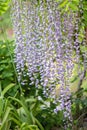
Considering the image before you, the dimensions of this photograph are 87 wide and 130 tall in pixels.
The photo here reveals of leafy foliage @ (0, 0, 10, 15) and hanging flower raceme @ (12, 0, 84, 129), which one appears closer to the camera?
hanging flower raceme @ (12, 0, 84, 129)

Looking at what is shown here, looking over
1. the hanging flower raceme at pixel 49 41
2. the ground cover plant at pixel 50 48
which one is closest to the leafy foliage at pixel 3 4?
the ground cover plant at pixel 50 48

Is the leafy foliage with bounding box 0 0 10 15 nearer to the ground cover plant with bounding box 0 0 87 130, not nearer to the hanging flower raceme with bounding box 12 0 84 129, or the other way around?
the ground cover plant with bounding box 0 0 87 130

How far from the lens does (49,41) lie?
A: 2.39 m

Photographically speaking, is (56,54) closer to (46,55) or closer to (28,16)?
(46,55)

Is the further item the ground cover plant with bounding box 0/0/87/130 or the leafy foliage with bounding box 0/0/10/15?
the leafy foliage with bounding box 0/0/10/15

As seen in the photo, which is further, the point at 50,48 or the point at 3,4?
the point at 3,4

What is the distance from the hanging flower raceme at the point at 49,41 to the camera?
2379mm

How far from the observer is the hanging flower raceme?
7.80ft

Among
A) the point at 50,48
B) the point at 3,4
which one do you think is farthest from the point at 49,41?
the point at 3,4

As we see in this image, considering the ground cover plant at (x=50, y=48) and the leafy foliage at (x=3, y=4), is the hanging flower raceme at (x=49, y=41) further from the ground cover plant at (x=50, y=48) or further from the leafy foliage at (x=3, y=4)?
the leafy foliage at (x=3, y=4)

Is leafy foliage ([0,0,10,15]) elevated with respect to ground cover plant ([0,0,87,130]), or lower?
elevated

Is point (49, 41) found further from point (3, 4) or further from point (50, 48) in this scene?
point (3, 4)

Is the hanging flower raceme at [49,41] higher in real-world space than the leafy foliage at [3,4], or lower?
lower

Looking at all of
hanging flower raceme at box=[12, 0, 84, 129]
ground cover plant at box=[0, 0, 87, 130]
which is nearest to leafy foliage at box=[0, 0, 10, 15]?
ground cover plant at box=[0, 0, 87, 130]
